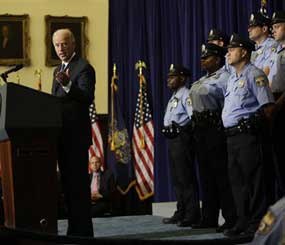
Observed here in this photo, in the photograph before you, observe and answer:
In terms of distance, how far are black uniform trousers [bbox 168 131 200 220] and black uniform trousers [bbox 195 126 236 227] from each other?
0.42 m

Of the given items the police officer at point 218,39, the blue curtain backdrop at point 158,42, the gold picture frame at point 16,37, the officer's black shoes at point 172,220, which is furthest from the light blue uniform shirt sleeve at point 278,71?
the gold picture frame at point 16,37

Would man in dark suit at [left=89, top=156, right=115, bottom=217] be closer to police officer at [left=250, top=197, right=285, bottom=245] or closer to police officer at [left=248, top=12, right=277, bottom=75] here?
police officer at [left=248, top=12, right=277, bottom=75]

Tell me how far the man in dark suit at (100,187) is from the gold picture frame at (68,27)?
265 cm

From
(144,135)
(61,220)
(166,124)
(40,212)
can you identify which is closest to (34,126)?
(40,212)

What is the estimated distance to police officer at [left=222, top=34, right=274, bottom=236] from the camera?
5.00 m

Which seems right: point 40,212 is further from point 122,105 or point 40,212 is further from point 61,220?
point 122,105

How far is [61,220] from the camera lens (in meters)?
7.93

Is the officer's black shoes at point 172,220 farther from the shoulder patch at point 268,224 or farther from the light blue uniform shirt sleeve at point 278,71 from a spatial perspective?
the shoulder patch at point 268,224

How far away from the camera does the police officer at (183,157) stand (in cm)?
641

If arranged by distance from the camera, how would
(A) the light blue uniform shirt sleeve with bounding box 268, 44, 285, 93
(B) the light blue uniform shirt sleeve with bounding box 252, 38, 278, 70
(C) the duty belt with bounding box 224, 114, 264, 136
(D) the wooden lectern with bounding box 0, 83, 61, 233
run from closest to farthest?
(D) the wooden lectern with bounding box 0, 83, 61, 233
(C) the duty belt with bounding box 224, 114, 264, 136
(A) the light blue uniform shirt sleeve with bounding box 268, 44, 285, 93
(B) the light blue uniform shirt sleeve with bounding box 252, 38, 278, 70

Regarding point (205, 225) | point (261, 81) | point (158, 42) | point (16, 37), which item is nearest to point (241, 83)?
point (261, 81)

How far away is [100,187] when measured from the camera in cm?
836

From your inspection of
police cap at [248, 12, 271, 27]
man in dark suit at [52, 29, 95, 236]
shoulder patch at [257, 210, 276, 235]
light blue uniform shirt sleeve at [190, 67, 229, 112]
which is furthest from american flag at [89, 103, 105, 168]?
shoulder patch at [257, 210, 276, 235]

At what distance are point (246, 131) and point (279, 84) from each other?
0.53 m
